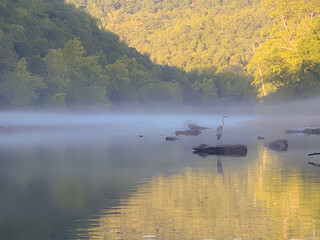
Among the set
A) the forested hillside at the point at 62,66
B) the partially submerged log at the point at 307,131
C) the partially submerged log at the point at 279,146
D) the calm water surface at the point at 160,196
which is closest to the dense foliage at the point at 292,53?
the partially submerged log at the point at 307,131

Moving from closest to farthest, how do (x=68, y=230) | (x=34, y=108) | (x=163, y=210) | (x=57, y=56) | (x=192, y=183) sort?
(x=68, y=230) < (x=163, y=210) < (x=192, y=183) < (x=34, y=108) < (x=57, y=56)

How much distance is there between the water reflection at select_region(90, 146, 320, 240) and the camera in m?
13.3

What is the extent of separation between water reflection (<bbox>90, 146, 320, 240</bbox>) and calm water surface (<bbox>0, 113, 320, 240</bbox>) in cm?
2

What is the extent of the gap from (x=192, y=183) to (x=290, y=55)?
71078mm

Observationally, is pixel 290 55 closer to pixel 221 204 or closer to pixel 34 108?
pixel 34 108

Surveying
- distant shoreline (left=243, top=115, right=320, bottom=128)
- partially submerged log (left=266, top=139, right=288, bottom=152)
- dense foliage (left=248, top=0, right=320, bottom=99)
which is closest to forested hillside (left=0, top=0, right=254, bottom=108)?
dense foliage (left=248, top=0, right=320, bottom=99)

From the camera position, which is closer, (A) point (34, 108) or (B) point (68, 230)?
(B) point (68, 230)

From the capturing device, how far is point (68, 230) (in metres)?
13.7

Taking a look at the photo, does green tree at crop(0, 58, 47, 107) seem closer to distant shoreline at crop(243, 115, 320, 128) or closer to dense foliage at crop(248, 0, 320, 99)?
Result: distant shoreline at crop(243, 115, 320, 128)

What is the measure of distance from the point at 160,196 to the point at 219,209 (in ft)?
8.44

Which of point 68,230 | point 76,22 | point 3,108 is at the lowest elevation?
point 68,230

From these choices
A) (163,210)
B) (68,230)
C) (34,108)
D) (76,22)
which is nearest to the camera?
(68,230)

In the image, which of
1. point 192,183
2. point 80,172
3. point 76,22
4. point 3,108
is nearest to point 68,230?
point 192,183

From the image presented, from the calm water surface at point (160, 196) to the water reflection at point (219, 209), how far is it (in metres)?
0.02
